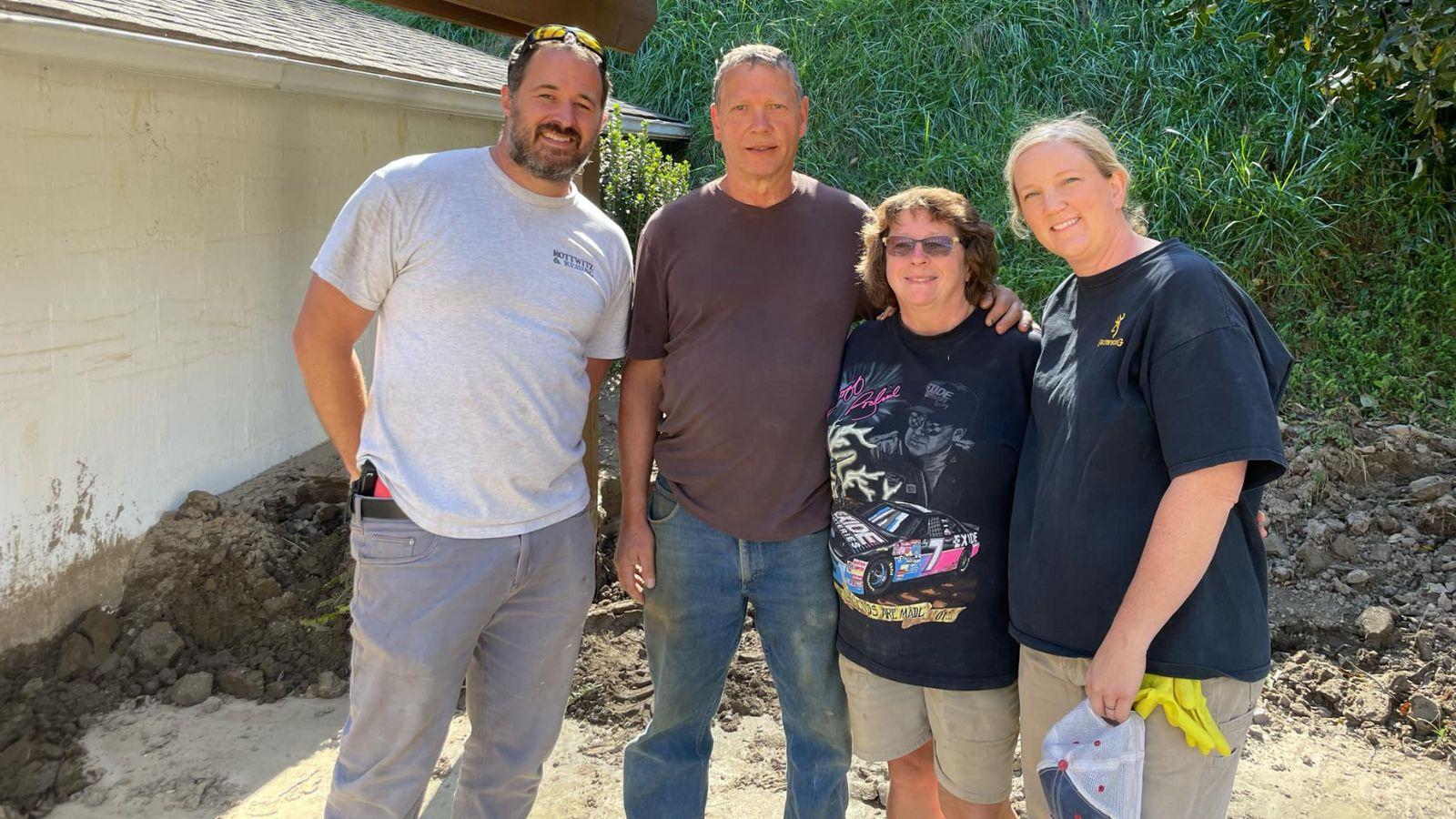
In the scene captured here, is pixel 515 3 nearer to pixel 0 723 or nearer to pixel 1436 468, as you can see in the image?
pixel 0 723

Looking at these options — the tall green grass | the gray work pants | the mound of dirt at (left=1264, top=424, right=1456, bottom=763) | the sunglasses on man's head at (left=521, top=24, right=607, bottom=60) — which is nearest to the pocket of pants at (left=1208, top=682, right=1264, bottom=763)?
the gray work pants

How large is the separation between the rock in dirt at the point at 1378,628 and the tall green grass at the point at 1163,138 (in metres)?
2.27

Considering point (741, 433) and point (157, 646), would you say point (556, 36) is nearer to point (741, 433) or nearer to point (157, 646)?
point (741, 433)

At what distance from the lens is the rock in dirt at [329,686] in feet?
13.3

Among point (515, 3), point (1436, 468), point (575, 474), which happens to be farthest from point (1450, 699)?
point (515, 3)

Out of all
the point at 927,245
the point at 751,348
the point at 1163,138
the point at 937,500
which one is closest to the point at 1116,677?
the point at 937,500

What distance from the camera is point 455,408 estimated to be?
2355 millimetres

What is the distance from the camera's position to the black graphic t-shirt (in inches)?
91.7

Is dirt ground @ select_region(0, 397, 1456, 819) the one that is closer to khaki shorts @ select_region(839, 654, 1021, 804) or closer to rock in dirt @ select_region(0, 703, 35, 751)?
rock in dirt @ select_region(0, 703, 35, 751)

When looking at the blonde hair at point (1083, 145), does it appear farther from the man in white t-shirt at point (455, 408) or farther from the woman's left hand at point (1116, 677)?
the man in white t-shirt at point (455, 408)

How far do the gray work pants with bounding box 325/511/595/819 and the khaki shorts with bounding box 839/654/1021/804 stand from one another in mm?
816

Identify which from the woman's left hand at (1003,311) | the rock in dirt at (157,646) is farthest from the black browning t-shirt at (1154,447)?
the rock in dirt at (157,646)

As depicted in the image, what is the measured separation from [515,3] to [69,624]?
3185 millimetres

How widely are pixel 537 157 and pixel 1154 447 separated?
1569mm
